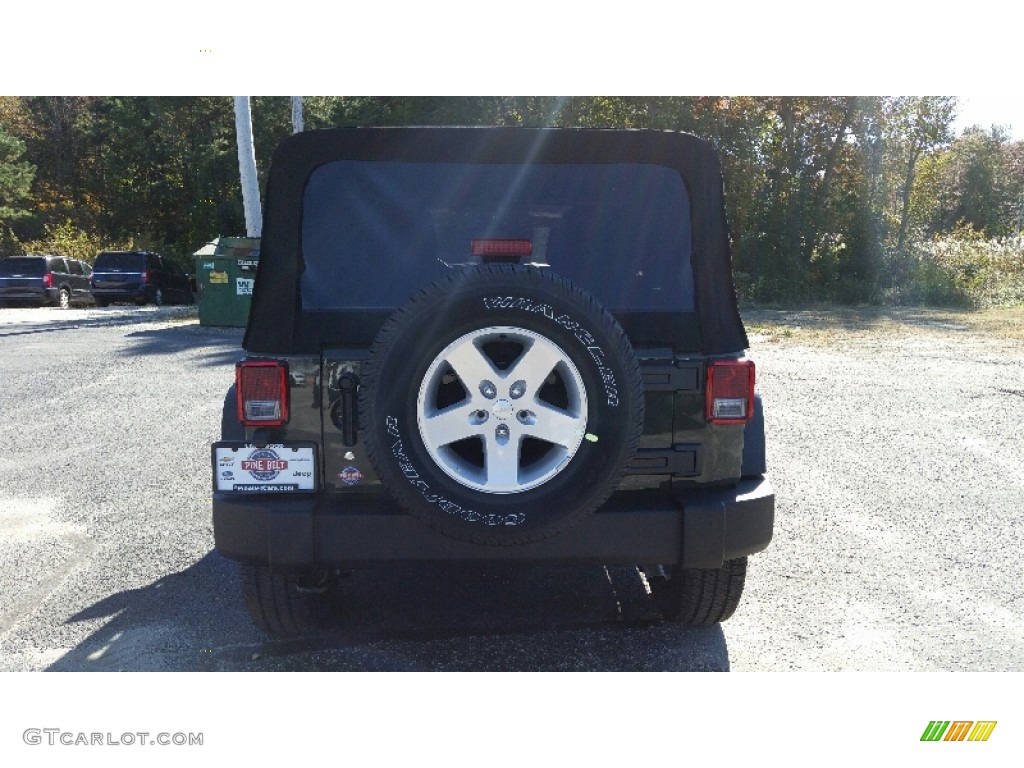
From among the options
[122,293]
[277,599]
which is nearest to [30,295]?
[122,293]

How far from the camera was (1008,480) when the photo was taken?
5.86 m

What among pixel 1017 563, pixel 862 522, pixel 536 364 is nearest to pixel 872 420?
pixel 862 522

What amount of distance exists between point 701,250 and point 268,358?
158 centimetres

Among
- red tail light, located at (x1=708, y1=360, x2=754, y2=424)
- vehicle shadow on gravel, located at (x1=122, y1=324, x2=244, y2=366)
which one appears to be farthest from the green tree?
red tail light, located at (x1=708, y1=360, x2=754, y2=424)

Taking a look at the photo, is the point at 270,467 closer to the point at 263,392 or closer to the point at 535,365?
the point at 263,392

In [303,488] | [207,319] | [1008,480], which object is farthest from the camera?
[207,319]

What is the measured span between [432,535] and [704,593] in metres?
1.17

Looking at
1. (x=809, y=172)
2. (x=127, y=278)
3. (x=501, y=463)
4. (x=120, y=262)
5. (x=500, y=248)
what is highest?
(x=809, y=172)

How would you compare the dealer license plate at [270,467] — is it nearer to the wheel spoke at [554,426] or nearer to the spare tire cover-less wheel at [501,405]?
the spare tire cover-less wheel at [501,405]

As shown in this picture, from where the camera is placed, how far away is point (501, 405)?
269 centimetres

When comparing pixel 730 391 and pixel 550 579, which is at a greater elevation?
pixel 730 391

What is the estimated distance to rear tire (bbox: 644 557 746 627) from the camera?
3.36m

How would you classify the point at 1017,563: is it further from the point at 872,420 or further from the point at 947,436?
the point at 872,420
